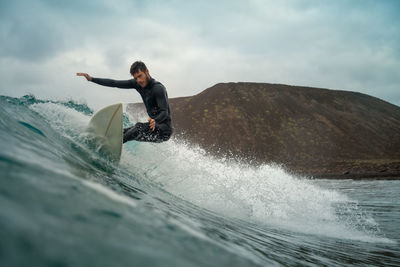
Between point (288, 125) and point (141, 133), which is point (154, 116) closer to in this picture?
Result: point (141, 133)

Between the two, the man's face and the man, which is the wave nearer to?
the man

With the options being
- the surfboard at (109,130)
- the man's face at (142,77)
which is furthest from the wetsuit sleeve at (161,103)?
the surfboard at (109,130)

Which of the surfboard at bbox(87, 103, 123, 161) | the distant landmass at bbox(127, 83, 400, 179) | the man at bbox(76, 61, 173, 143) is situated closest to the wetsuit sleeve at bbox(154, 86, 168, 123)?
the man at bbox(76, 61, 173, 143)

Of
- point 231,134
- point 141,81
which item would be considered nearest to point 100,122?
point 141,81

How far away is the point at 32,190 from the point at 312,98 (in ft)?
184

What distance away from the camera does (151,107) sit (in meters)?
5.46

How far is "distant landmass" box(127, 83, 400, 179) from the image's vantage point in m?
38.6

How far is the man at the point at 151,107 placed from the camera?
5070 mm

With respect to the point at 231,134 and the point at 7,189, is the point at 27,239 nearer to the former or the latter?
the point at 7,189

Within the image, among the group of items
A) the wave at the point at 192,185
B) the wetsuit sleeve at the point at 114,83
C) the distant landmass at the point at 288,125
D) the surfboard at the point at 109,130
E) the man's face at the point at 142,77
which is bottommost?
the wave at the point at 192,185

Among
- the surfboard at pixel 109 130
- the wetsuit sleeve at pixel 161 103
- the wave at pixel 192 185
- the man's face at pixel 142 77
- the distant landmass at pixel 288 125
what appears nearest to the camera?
the wave at pixel 192 185

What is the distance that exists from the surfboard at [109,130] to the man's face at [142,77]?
0.60 meters

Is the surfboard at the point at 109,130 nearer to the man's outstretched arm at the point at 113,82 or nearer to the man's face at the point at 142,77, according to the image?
the man's face at the point at 142,77

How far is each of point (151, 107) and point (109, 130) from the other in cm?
99
